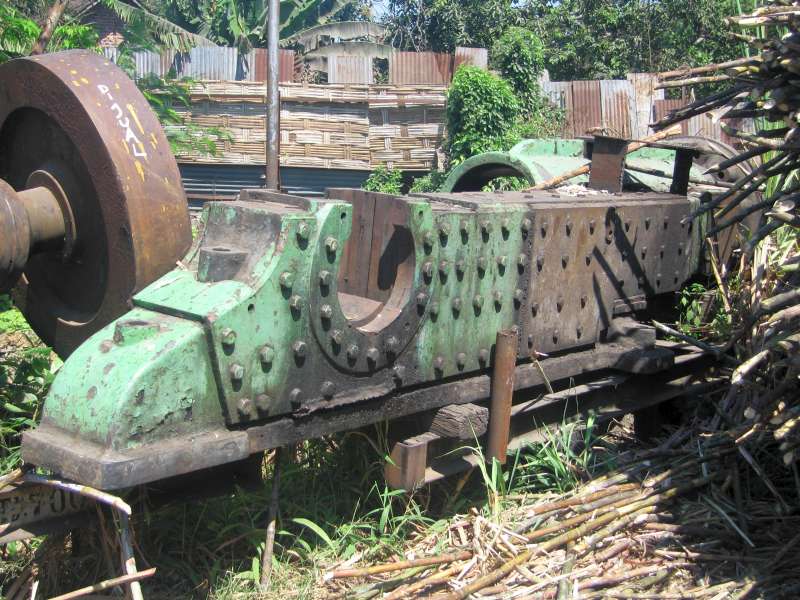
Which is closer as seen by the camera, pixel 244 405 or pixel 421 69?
pixel 244 405

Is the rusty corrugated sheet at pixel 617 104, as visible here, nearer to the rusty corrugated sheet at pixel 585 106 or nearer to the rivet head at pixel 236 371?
the rusty corrugated sheet at pixel 585 106

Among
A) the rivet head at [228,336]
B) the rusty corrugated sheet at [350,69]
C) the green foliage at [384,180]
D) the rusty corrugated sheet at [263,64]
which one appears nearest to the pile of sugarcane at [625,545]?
the rivet head at [228,336]

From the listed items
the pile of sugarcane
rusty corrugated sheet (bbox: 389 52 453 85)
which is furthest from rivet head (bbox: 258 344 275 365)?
rusty corrugated sheet (bbox: 389 52 453 85)

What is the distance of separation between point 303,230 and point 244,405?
2.17 ft

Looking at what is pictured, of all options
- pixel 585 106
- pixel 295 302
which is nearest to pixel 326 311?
pixel 295 302

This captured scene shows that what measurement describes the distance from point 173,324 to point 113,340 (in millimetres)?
209

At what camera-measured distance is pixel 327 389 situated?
3492 millimetres

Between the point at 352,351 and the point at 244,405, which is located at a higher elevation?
the point at 352,351

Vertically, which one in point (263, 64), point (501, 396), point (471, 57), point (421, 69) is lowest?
point (501, 396)

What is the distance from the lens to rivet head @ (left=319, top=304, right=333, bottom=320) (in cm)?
340

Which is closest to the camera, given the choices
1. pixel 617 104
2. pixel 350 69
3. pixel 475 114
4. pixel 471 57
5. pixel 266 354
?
pixel 266 354

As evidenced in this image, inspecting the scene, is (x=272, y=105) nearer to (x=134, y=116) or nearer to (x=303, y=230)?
(x=134, y=116)

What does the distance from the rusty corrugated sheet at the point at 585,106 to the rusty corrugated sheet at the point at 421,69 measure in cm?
314

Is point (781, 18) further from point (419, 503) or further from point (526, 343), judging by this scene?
point (419, 503)
